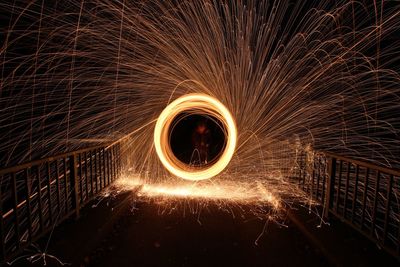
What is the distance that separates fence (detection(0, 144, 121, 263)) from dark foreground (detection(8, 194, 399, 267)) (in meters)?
0.25

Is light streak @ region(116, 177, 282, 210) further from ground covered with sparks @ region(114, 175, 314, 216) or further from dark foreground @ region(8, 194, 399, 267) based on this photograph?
dark foreground @ region(8, 194, 399, 267)

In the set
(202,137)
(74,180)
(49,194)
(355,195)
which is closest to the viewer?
(49,194)

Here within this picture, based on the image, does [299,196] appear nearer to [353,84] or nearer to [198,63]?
[198,63]

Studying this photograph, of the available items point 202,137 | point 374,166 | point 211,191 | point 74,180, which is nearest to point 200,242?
point 74,180

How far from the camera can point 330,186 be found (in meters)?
5.12

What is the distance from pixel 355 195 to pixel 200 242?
7.80 feet

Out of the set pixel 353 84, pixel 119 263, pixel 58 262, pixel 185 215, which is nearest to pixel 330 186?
pixel 185 215

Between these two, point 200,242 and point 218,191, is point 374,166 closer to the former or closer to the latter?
point 200,242

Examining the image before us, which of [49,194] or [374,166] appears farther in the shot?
[49,194]

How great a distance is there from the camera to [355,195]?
4395 millimetres

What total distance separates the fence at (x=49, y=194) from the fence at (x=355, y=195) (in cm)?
422

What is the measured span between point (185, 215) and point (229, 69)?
542 cm

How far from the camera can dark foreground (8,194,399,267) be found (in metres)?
3.96

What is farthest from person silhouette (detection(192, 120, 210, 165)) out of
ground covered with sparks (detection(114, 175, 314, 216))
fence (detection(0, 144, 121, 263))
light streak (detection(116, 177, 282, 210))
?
fence (detection(0, 144, 121, 263))
